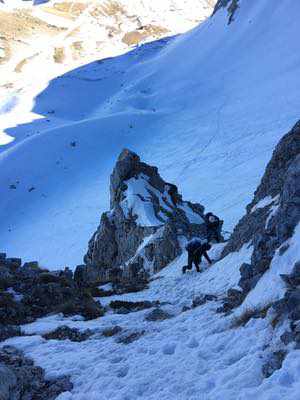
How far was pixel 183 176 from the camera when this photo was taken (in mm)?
39969

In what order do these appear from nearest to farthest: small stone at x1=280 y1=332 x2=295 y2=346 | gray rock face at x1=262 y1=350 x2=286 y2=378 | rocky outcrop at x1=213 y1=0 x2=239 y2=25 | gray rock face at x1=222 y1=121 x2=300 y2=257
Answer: gray rock face at x1=262 y1=350 x2=286 y2=378, small stone at x1=280 y1=332 x2=295 y2=346, gray rock face at x1=222 y1=121 x2=300 y2=257, rocky outcrop at x1=213 y1=0 x2=239 y2=25

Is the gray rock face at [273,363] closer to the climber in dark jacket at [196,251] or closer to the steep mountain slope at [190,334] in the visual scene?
the steep mountain slope at [190,334]

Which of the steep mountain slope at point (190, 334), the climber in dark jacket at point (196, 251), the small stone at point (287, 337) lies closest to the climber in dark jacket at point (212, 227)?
the climber in dark jacket at point (196, 251)

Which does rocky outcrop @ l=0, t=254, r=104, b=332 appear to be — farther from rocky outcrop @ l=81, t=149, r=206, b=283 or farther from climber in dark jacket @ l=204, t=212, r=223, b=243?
climber in dark jacket @ l=204, t=212, r=223, b=243

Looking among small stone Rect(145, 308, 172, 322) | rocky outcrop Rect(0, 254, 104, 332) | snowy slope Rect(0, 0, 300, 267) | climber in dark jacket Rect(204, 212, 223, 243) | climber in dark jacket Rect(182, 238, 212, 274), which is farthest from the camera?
snowy slope Rect(0, 0, 300, 267)

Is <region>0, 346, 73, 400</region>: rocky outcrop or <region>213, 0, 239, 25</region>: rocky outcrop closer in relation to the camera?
<region>0, 346, 73, 400</region>: rocky outcrop

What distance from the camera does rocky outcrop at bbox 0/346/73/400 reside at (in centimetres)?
816

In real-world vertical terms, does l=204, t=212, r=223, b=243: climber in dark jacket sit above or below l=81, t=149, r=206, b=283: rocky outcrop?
above

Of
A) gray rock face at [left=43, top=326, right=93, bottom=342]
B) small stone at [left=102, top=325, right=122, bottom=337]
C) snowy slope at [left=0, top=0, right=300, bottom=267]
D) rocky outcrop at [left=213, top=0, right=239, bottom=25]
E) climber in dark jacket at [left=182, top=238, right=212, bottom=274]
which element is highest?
rocky outcrop at [left=213, top=0, right=239, bottom=25]

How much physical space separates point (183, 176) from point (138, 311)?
26.8m

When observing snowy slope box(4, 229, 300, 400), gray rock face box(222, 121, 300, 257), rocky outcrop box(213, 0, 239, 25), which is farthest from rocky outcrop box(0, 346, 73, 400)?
rocky outcrop box(213, 0, 239, 25)

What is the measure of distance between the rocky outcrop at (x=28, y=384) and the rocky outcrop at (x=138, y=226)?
13.2m

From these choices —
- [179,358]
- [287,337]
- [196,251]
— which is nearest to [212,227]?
[196,251]

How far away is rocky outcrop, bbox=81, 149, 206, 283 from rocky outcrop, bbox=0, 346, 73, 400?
519 inches
